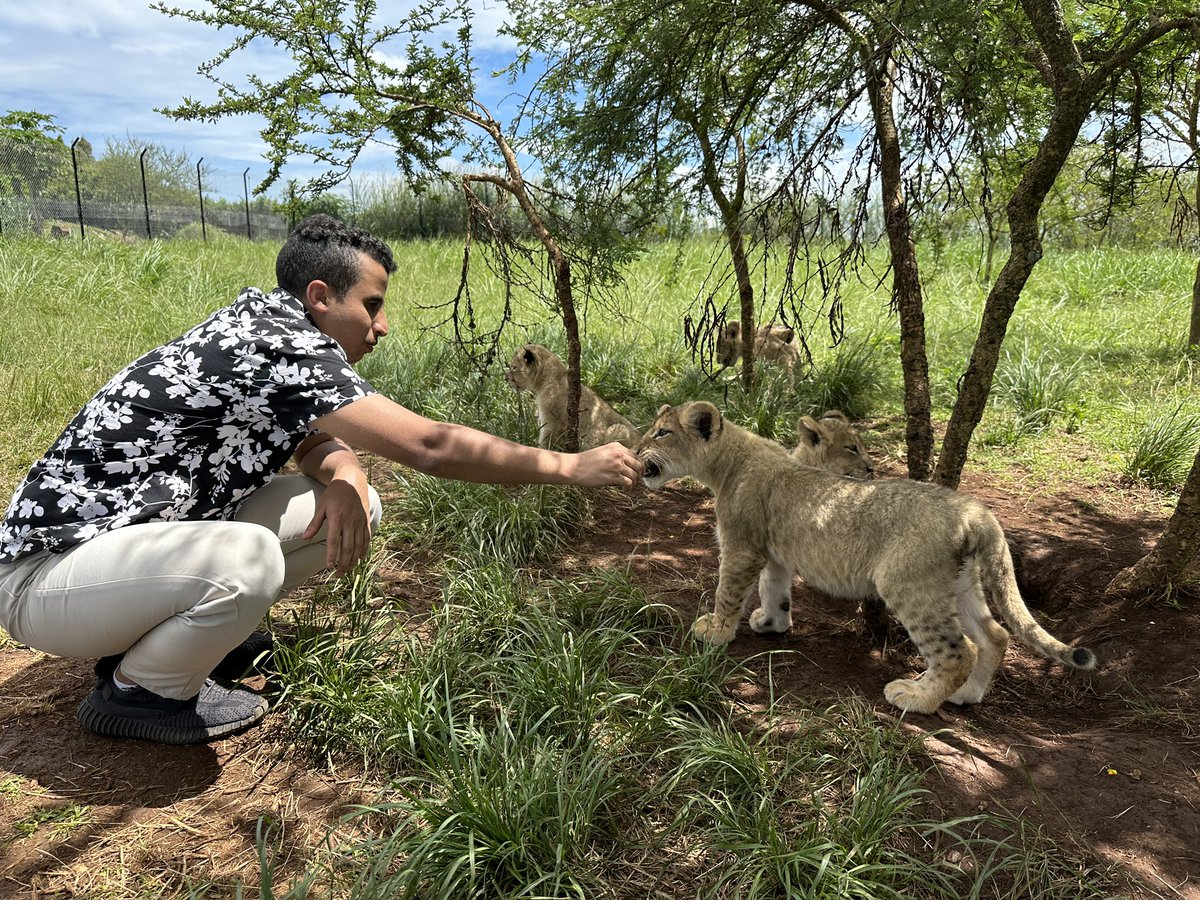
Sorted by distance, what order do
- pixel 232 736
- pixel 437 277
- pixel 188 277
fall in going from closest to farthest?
1. pixel 232 736
2. pixel 188 277
3. pixel 437 277

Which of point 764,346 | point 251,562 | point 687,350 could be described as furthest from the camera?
point 687,350

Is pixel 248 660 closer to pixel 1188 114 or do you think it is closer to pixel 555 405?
pixel 555 405

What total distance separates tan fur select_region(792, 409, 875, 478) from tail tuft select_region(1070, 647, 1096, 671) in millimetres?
2324

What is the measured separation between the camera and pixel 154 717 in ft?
11.4

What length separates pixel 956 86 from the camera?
468 cm

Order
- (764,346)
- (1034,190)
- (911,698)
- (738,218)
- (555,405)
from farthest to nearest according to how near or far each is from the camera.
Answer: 1. (764,346)
2. (555,405)
3. (738,218)
4. (1034,190)
5. (911,698)

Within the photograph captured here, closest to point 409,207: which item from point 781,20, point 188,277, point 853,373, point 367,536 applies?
point 188,277

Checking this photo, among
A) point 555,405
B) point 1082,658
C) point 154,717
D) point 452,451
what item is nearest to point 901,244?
point 1082,658

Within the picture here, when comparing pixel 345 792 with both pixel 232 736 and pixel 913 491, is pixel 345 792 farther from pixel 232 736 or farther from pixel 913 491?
pixel 913 491

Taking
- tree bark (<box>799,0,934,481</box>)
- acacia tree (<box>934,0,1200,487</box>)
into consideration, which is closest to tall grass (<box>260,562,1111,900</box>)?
tree bark (<box>799,0,934,481</box>)

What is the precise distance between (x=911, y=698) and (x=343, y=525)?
276cm

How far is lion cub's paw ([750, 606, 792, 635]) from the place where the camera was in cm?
486

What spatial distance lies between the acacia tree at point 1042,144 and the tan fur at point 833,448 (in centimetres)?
104

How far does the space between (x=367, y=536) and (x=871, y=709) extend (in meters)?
2.41
